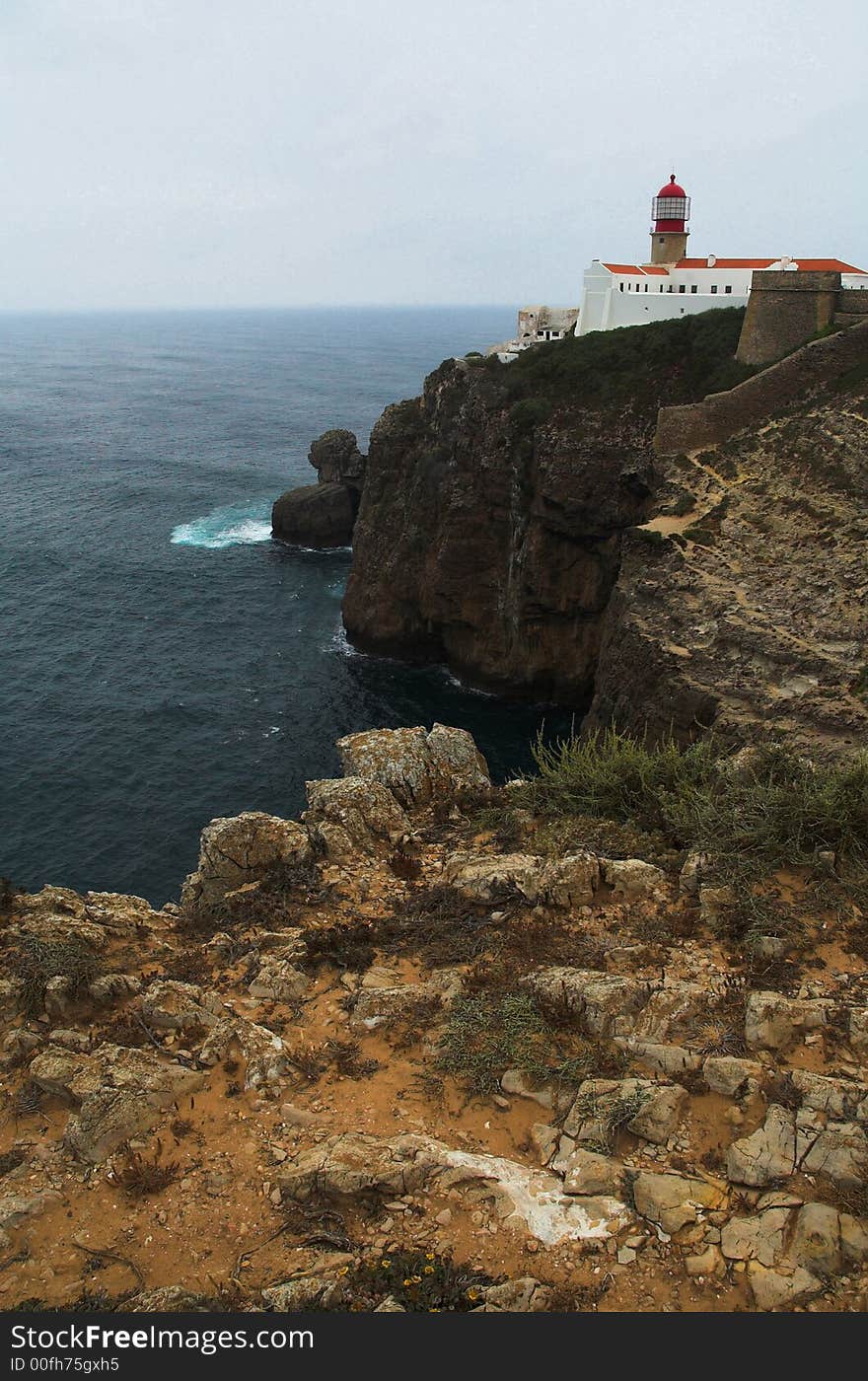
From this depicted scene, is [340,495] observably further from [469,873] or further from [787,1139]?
[787,1139]

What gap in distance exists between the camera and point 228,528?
7400 cm

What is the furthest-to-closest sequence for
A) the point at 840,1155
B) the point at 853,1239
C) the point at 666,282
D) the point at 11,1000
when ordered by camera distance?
1. the point at 666,282
2. the point at 11,1000
3. the point at 840,1155
4. the point at 853,1239

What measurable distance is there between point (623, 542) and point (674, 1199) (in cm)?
3319

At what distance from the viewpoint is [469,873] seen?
15.2 m

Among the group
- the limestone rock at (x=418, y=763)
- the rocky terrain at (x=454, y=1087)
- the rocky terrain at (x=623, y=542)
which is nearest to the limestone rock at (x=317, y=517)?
the rocky terrain at (x=623, y=542)

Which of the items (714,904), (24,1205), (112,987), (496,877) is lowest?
(24,1205)

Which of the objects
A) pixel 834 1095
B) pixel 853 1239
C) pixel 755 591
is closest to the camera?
pixel 853 1239

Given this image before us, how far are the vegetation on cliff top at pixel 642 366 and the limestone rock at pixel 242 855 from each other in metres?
37.7

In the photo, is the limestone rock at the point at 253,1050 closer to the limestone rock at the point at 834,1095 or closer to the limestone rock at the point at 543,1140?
the limestone rock at the point at 543,1140

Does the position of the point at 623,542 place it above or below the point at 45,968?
above

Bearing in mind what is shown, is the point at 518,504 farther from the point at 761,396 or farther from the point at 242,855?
the point at 242,855

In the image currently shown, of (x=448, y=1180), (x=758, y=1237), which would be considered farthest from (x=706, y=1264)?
(x=448, y=1180)

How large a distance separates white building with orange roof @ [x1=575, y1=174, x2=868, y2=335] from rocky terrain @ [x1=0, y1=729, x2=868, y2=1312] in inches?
1903

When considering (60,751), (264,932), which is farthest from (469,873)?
(60,751)
